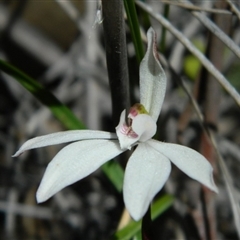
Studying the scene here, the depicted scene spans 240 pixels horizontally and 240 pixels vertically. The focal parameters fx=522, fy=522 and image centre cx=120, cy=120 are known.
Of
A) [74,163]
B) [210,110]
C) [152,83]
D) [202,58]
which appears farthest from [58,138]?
[210,110]

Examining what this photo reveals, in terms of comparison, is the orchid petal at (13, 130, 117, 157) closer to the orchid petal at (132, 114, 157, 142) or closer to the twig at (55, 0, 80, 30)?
the orchid petal at (132, 114, 157, 142)

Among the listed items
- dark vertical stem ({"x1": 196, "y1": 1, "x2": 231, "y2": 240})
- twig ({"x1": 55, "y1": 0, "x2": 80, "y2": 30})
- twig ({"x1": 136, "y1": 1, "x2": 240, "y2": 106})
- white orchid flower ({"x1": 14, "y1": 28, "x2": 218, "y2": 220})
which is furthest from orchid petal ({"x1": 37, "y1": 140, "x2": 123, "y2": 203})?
twig ({"x1": 55, "y1": 0, "x2": 80, "y2": 30})

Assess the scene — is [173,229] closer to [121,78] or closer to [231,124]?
[231,124]

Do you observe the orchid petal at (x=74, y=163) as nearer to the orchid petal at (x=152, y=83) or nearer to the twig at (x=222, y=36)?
the orchid petal at (x=152, y=83)

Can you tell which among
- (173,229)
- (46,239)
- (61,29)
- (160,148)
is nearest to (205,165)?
(160,148)

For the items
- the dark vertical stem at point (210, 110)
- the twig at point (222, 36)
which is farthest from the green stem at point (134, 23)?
the dark vertical stem at point (210, 110)

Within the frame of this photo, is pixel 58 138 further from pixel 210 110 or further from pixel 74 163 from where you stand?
pixel 210 110
